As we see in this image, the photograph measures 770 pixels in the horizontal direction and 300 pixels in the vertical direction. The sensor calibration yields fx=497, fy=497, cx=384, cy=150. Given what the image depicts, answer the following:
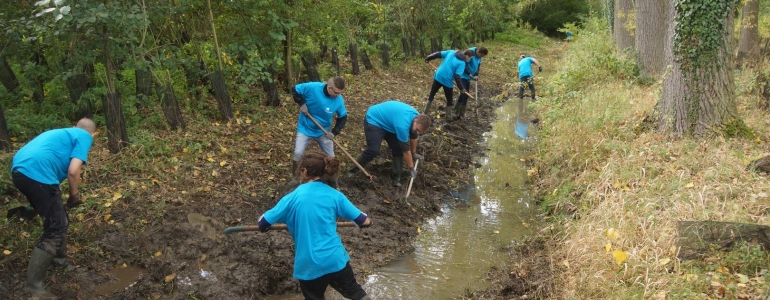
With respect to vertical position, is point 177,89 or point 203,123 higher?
point 177,89

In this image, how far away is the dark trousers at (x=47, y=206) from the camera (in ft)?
13.1

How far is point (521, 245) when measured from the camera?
578 centimetres

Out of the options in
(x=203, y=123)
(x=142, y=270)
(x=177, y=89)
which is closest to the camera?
(x=142, y=270)

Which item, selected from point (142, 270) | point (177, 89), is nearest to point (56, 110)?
point (177, 89)

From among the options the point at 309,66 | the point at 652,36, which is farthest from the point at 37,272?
the point at 652,36

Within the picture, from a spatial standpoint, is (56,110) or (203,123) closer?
(56,110)

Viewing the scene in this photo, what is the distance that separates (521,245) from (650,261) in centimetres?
177

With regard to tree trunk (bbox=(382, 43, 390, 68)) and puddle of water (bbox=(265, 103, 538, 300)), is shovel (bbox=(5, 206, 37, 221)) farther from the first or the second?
tree trunk (bbox=(382, 43, 390, 68))

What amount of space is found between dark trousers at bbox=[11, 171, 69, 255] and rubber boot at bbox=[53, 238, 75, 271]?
0.19 m

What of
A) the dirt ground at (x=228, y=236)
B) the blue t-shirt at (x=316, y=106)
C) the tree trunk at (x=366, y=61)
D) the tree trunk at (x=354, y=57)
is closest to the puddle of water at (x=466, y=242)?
the dirt ground at (x=228, y=236)

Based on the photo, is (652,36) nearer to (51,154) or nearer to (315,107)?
(315,107)

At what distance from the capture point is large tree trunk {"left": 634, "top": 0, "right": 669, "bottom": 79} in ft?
37.6

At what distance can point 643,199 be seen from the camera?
5129mm

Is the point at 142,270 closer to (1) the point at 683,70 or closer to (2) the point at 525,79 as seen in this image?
(1) the point at 683,70
